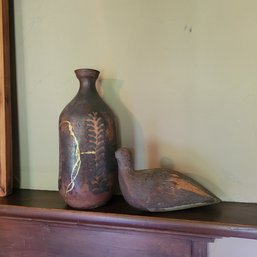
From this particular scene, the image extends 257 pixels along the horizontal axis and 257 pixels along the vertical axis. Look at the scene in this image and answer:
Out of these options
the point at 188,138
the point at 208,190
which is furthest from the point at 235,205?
the point at 188,138

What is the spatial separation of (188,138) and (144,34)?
0.30 m

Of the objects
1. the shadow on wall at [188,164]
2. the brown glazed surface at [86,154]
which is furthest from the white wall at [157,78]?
the brown glazed surface at [86,154]

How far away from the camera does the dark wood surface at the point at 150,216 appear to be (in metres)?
0.53

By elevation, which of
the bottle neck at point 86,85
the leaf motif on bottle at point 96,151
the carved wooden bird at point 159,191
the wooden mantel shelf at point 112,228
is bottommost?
the wooden mantel shelf at point 112,228

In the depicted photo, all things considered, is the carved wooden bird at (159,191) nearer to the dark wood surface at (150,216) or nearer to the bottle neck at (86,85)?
the dark wood surface at (150,216)

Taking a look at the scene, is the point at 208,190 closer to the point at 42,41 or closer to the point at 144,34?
the point at 144,34

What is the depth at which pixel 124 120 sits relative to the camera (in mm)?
718

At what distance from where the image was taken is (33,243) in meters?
0.69

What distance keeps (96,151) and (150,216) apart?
0.63 ft

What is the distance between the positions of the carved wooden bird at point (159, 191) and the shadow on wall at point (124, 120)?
4.3 inches

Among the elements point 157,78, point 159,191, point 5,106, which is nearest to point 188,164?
point 159,191

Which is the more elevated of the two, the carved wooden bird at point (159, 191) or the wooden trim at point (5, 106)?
the wooden trim at point (5, 106)

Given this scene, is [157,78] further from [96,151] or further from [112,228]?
[112,228]

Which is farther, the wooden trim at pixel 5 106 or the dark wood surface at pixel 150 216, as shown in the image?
the wooden trim at pixel 5 106
